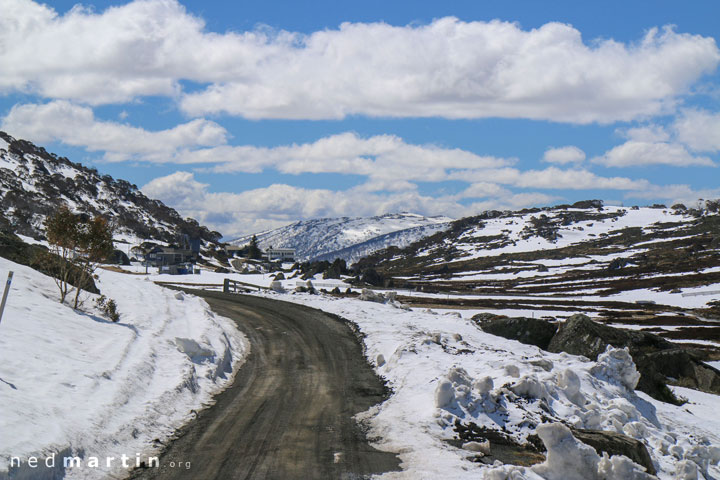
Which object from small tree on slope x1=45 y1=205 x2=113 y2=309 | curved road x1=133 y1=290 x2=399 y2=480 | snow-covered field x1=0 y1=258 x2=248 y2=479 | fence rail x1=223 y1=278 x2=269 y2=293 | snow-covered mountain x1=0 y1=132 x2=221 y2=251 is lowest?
curved road x1=133 y1=290 x2=399 y2=480

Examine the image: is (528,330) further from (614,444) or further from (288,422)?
(288,422)

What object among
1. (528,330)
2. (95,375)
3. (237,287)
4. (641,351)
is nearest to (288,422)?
(95,375)

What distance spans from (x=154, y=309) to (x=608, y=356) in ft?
75.1

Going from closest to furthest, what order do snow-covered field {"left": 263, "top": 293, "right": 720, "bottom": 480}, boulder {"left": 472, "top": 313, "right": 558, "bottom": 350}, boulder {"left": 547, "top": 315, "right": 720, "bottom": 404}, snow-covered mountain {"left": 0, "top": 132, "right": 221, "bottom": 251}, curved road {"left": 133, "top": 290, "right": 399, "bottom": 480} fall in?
snow-covered field {"left": 263, "top": 293, "right": 720, "bottom": 480} → curved road {"left": 133, "top": 290, "right": 399, "bottom": 480} → boulder {"left": 547, "top": 315, "right": 720, "bottom": 404} → boulder {"left": 472, "top": 313, "right": 558, "bottom": 350} → snow-covered mountain {"left": 0, "top": 132, "right": 221, "bottom": 251}

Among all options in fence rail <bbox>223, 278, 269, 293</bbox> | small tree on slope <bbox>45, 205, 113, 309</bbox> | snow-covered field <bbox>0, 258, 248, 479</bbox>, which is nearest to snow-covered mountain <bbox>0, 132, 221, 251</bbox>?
fence rail <bbox>223, 278, 269, 293</bbox>

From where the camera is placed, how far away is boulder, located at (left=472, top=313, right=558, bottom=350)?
31.2m

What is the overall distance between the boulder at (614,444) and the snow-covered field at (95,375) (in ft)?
31.9

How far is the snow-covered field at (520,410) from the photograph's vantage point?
33.4 feet

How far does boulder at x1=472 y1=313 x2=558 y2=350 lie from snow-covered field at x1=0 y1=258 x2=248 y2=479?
51.7 ft

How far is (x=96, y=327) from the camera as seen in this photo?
21.9 metres

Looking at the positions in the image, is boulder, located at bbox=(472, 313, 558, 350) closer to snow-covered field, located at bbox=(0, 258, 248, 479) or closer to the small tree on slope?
snow-covered field, located at bbox=(0, 258, 248, 479)

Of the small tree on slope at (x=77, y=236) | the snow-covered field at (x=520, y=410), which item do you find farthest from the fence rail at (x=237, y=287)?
the snow-covered field at (x=520, y=410)

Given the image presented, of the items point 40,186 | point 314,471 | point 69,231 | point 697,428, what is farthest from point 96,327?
point 40,186

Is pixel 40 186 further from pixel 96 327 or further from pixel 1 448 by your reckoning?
pixel 1 448
